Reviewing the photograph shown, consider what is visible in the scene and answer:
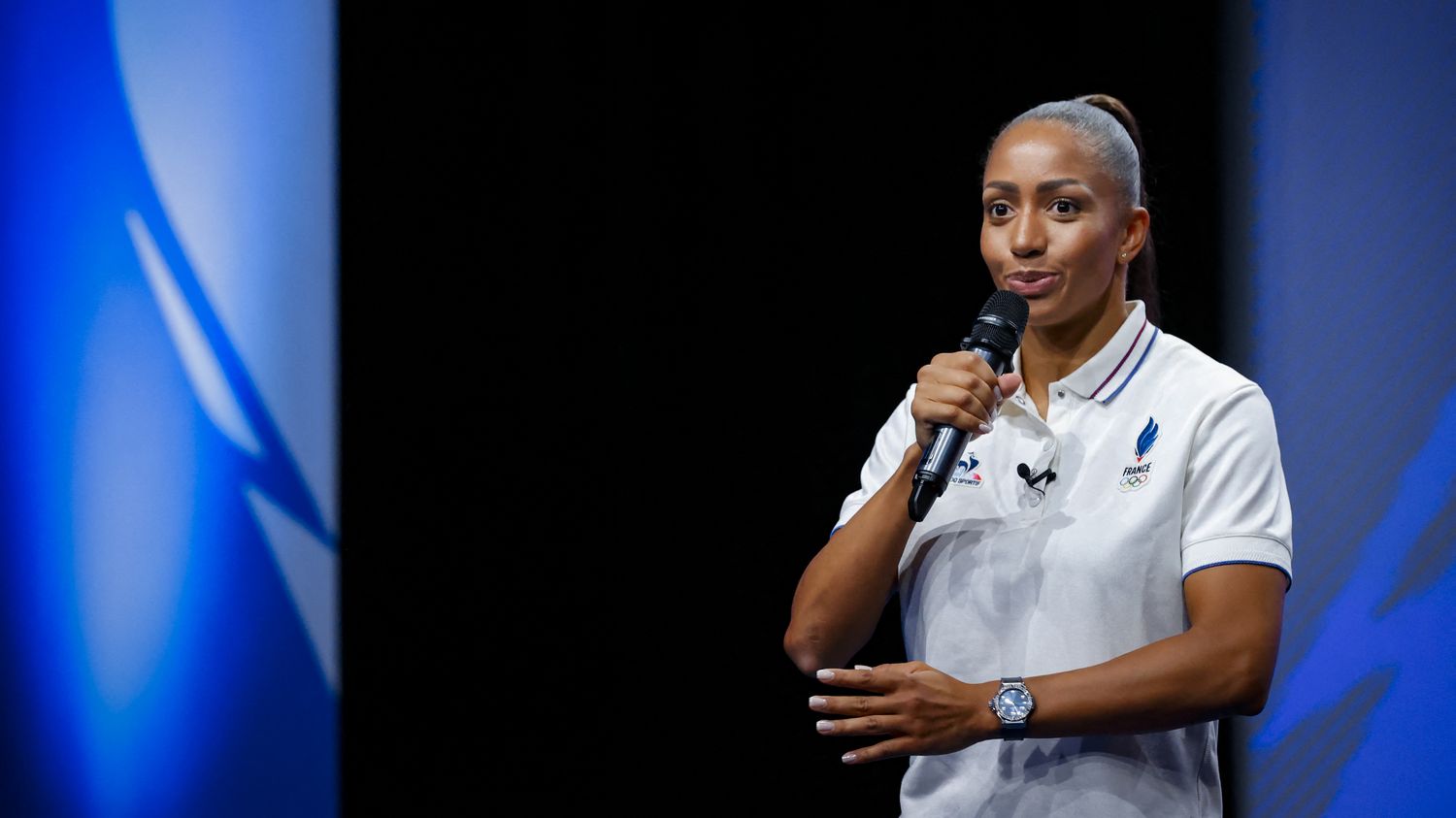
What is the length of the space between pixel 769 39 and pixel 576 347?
0.77 meters

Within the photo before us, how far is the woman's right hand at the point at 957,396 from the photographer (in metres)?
1.29

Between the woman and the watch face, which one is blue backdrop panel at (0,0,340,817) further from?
the watch face

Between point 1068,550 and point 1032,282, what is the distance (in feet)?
1.10

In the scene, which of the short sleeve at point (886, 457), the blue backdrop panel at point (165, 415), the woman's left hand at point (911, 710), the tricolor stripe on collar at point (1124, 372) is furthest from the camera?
the blue backdrop panel at point (165, 415)

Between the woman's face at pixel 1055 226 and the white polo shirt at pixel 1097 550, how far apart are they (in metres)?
0.08

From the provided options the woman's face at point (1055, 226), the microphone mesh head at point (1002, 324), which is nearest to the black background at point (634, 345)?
the woman's face at point (1055, 226)

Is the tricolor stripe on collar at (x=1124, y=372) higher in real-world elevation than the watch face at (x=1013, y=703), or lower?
higher

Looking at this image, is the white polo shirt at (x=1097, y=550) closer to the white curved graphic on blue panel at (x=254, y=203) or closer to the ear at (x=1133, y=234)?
the ear at (x=1133, y=234)

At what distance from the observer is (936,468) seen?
4.13 ft

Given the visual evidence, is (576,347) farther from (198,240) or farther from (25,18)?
(25,18)

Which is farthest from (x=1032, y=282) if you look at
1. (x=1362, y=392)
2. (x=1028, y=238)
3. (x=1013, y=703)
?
(x=1362, y=392)

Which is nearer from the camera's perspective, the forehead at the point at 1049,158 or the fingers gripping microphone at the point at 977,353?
the fingers gripping microphone at the point at 977,353

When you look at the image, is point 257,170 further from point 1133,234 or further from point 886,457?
point 1133,234

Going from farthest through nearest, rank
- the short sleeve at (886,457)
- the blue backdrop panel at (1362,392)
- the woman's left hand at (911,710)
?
1. the blue backdrop panel at (1362,392)
2. the short sleeve at (886,457)
3. the woman's left hand at (911,710)
